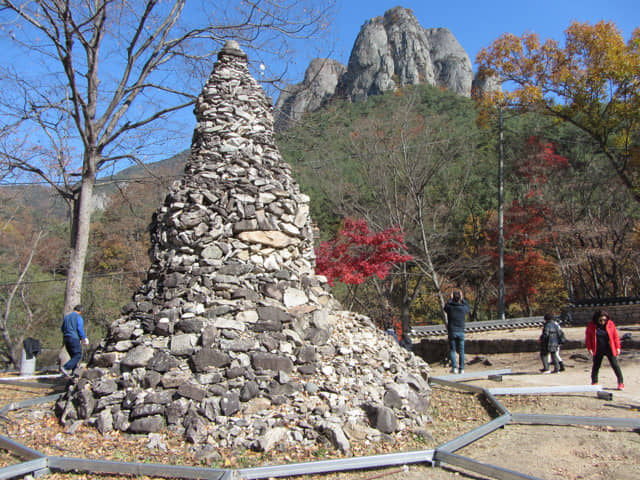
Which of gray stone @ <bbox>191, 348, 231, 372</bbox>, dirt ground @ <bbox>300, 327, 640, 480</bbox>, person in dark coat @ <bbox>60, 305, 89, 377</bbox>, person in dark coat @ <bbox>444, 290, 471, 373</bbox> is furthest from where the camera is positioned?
person in dark coat @ <bbox>444, 290, 471, 373</bbox>

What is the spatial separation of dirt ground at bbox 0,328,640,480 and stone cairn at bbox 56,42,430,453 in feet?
0.89

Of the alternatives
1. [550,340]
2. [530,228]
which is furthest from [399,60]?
[550,340]

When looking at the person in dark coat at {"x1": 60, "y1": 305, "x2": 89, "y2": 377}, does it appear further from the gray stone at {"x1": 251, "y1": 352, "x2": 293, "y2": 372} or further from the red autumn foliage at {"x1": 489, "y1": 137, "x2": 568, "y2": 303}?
the red autumn foliage at {"x1": 489, "y1": 137, "x2": 568, "y2": 303}

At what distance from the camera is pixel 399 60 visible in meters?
54.4

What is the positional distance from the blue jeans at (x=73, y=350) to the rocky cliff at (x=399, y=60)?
3086cm

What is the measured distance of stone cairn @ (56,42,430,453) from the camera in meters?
4.48

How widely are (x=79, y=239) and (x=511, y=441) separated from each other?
8.67m

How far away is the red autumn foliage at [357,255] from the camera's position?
13.8m

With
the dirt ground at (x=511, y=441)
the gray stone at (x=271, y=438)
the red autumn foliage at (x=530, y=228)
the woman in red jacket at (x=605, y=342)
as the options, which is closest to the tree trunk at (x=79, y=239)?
the dirt ground at (x=511, y=441)

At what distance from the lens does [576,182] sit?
19.0 metres

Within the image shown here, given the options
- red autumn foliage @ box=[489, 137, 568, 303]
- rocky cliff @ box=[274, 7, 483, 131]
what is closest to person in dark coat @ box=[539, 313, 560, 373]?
red autumn foliage @ box=[489, 137, 568, 303]

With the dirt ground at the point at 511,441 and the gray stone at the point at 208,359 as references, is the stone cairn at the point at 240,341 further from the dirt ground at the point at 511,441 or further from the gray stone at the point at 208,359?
the dirt ground at the point at 511,441

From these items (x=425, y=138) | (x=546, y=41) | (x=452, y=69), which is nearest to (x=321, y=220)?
(x=425, y=138)

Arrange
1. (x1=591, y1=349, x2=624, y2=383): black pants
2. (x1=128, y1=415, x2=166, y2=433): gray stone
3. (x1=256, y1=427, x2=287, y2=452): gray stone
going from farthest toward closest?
(x1=591, y1=349, x2=624, y2=383): black pants < (x1=128, y1=415, x2=166, y2=433): gray stone < (x1=256, y1=427, x2=287, y2=452): gray stone
